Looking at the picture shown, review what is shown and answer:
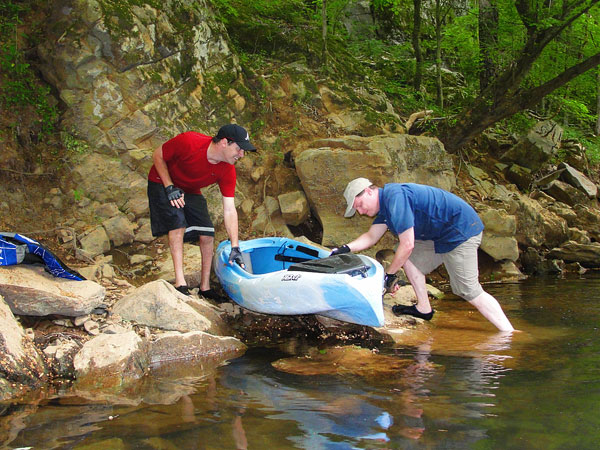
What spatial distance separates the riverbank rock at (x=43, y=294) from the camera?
4656mm

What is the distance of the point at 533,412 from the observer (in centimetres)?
338

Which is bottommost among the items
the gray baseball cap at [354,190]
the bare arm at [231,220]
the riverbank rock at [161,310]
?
the riverbank rock at [161,310]

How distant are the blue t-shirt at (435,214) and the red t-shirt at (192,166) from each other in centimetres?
169

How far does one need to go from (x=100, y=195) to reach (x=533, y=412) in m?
6.51

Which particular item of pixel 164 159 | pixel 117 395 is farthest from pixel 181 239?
pixel 117 395

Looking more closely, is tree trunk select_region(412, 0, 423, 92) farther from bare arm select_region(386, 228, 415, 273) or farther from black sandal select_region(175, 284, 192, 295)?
black sandal select_region(175, 284, 192, 295)

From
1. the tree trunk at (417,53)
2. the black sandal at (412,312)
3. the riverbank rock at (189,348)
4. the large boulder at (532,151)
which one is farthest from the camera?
the large boulder at (532,151)

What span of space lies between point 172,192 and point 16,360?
2.13 m

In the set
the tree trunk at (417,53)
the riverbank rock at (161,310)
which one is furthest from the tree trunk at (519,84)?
the riverbank rock at (161,310)

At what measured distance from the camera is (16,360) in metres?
4.12

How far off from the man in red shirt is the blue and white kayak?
1.56ft

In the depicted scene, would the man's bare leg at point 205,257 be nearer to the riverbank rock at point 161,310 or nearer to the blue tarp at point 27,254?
the riverbank rock at point 161,310

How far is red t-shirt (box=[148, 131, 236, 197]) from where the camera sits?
18.7ft

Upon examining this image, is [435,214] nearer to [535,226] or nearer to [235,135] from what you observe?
[235,135]
